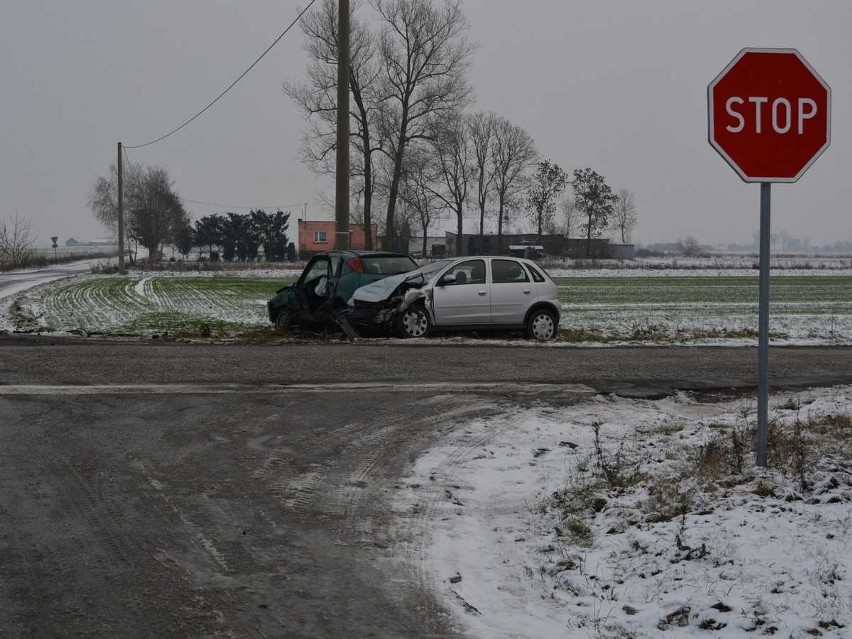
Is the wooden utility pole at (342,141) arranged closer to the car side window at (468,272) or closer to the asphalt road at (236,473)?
the car side window at (468,272)

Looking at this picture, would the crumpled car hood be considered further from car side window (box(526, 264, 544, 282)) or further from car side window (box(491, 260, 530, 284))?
car side window (box(526, 264, 544, 282))

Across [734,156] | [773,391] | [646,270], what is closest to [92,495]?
[734,156]

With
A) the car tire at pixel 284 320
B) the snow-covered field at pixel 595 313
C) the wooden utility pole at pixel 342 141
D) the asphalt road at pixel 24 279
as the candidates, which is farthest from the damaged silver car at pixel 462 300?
the asphalt road at pixel 24 279

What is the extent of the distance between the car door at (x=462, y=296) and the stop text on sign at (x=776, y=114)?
32.8ft

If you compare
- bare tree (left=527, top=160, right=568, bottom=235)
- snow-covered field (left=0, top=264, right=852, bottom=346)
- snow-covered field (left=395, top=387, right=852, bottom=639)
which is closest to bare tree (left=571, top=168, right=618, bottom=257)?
bare tree (left=527, top=160, right=568, bottom=235)

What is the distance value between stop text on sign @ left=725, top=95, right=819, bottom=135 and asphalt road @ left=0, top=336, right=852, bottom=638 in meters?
3.22

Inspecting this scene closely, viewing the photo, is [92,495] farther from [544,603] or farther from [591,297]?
[591,297]

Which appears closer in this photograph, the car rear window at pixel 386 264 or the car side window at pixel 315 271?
the car rear window at pixel 386 264

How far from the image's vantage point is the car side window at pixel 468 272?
1525 centimetres

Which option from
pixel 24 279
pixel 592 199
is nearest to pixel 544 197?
pixel 592 199

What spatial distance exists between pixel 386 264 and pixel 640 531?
11279 mm

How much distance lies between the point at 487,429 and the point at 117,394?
408 centimetres

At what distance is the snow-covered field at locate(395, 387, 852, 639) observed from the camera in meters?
3.77

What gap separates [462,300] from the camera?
49.8 ft
